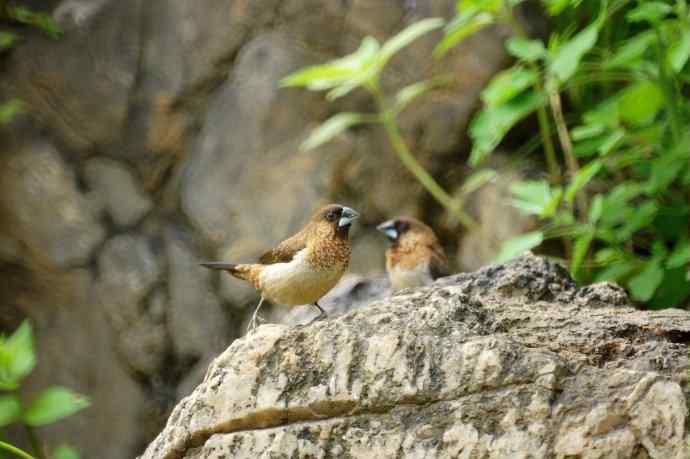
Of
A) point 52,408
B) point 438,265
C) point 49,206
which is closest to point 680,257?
point 438,265

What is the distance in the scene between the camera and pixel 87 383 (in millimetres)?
6227

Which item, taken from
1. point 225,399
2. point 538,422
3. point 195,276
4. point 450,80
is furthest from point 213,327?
point 538,422

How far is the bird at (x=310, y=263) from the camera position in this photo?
3.38 m

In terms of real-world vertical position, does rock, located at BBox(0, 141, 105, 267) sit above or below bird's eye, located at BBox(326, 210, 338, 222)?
above

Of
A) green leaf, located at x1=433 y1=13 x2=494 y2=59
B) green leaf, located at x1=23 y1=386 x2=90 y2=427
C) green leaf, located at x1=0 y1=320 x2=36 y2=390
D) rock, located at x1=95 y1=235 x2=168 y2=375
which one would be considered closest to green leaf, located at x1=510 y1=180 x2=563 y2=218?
green leaf, located at x1=433 y1=13 x2=494 y2=59

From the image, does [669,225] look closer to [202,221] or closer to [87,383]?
[202,221]

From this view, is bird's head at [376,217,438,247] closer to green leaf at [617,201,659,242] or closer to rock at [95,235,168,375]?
green leaf at [617,201,659,242]

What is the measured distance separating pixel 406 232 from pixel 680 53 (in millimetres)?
1764

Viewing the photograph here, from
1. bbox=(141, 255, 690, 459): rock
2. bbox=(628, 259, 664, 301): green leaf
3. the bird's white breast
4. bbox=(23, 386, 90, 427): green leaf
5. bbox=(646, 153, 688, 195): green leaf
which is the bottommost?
bbox=(141, 255, 690, 459): rock

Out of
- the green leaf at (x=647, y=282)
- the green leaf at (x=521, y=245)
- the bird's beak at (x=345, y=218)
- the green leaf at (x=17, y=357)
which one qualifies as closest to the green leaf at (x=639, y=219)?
the green leaf at (x=647, y=282)

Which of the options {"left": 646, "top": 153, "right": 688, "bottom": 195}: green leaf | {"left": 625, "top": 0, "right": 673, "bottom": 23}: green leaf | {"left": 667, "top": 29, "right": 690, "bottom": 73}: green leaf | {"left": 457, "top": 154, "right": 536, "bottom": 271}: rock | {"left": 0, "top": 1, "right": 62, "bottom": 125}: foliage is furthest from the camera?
{"left": 0, "top": 1, "right": 62, "bottom": 125}: foliage

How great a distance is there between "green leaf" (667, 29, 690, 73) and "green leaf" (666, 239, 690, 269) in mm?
761

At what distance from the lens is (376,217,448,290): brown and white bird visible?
200 inches

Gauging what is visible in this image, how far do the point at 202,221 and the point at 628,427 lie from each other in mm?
4137
